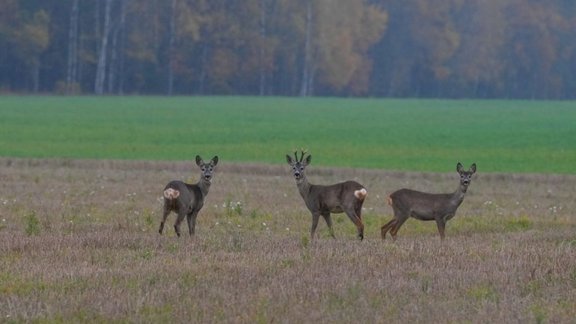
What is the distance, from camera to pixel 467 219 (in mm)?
21734

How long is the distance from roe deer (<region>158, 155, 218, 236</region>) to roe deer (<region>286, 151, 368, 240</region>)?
1.22 m

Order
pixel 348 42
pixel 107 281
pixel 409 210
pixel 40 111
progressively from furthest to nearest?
pixel 348 42 < pixel 40 111 < pixel 409 210 < pixel 107 281

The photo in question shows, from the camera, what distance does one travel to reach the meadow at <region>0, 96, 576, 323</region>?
12.1 metres

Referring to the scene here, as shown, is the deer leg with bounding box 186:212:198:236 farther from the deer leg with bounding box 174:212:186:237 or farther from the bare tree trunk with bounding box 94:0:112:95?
the bare tree trunk with bounding box 94:0:112:95

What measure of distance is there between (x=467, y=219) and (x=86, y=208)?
21.2ft

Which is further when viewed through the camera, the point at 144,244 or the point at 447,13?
the point at 447,13

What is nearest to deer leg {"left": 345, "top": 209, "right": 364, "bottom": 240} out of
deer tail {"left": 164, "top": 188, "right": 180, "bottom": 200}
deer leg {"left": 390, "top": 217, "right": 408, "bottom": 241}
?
deer leg {"left": 390, "top": 217, "right": 408, "bottom": 241}

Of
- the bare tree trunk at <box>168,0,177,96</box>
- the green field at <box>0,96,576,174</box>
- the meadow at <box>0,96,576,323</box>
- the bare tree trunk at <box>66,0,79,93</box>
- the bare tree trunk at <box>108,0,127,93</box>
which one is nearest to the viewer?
the meadow at <box>0,96,576,323</box>

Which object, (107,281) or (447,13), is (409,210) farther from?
(447,13)

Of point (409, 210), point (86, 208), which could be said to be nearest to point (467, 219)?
point (409, 210)

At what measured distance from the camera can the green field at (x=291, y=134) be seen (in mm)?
40406

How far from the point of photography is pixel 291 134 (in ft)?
182

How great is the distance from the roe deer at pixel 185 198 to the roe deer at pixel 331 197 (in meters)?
1.22

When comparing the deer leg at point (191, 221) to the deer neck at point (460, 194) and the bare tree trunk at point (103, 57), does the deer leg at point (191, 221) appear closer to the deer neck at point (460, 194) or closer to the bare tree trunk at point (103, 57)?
the deer neck at point (460, 194)
